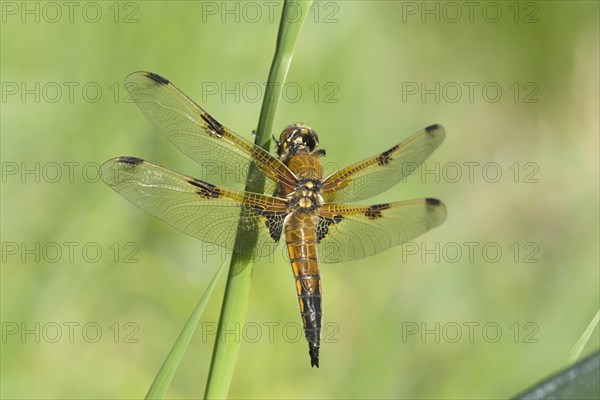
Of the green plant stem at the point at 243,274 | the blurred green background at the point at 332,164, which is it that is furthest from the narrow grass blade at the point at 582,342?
the blurred green background at the point at 332,164

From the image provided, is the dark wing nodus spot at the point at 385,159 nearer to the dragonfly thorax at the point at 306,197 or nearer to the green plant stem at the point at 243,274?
the dragonfly thorax at the point at 306,197

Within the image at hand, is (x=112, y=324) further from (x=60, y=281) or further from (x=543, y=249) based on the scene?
(x=543, y=249)

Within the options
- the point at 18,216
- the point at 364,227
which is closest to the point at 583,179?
the point at 364,227

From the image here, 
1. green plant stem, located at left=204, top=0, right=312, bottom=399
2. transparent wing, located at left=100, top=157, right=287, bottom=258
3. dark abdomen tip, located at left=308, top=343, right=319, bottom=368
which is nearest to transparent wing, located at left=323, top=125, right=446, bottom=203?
transparent wing, located at left=100, top=157, right=287, bottom=258

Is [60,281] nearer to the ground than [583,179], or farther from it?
Answer: nearer to the ground

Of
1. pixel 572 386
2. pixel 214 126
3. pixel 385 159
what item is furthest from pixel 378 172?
pixel 572 386

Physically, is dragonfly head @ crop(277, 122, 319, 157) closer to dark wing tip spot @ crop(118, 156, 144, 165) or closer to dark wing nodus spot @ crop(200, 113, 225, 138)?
dark wing nodus spot @ crop(200, 113, 225, 138)
